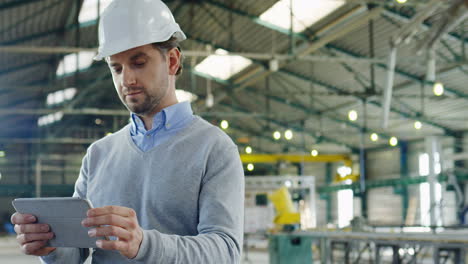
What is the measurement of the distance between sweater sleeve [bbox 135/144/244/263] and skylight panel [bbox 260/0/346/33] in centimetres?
1565

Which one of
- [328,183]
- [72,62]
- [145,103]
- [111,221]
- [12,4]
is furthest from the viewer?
[328,183]

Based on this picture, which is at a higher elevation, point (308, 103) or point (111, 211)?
point (308, 103)

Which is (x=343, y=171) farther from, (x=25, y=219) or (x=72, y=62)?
(x=25, y=219)

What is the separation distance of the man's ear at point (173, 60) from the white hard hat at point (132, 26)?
0.15 feet

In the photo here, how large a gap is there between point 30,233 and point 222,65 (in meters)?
23.0

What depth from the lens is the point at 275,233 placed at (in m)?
12.7

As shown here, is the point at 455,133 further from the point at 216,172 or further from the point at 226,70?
the point at 216,172

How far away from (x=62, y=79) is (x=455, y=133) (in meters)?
16.9

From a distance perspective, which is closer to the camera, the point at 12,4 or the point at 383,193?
the point at 12,4

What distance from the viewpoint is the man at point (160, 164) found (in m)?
1.61

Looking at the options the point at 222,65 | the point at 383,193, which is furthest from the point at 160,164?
the point at 383,193

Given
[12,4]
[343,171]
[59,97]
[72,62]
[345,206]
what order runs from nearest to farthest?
[12,4], [72,62], [59,97], [343,171], [345,206]

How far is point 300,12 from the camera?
18109 mm

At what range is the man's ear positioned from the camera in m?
1.75
